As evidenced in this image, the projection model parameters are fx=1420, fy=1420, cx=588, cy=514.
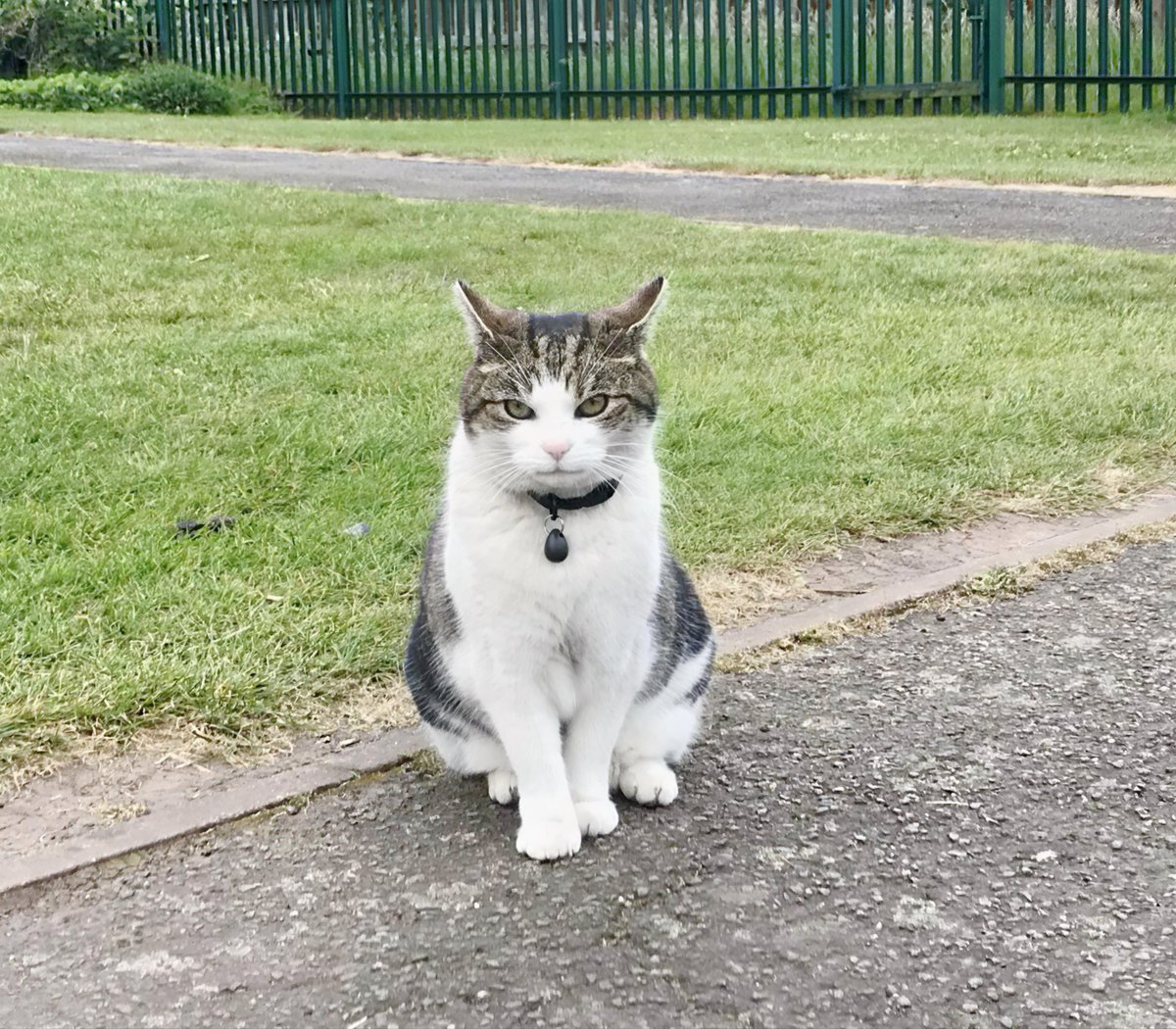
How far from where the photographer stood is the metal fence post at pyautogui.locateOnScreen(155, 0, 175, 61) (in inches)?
880

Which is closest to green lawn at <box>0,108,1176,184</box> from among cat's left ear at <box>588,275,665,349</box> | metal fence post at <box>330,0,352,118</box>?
→ metal fence post at <box>330,0,352,118</box>

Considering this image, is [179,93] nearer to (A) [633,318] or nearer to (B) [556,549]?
(A) [633,318]

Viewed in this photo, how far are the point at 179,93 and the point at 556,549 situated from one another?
19.6 metres

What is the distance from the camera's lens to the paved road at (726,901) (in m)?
2.31

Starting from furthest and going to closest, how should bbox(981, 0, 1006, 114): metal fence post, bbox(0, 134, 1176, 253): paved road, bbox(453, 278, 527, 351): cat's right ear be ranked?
1. bbox(981, 0, 1006, 114): metal fence post
2. bbox(0, 134, 1176, 253): paved road
3. bbox(453, 278, 527, 351): cat's right ear

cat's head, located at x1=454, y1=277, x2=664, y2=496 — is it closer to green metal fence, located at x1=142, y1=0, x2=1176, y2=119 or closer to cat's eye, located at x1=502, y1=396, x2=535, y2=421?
cat's eye, located at x1=502, y1=396, x2=535, y2=421

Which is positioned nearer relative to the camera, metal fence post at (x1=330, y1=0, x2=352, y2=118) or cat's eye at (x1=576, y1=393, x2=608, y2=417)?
cat's eye at (x1=576, y1=393, x2=608, y2=417)

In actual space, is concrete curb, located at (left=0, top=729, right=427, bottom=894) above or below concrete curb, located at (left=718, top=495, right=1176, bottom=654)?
below

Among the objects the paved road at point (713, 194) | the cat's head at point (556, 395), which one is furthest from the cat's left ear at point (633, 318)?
the paved road at point (713, 194)

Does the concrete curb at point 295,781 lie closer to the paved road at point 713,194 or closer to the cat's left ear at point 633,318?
the cat's left ear at point 633,318

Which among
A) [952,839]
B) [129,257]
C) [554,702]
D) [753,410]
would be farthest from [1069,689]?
[129,257]

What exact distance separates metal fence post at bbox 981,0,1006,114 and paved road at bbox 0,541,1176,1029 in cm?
1470

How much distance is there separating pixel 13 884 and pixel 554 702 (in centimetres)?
106

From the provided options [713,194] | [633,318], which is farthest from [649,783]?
[713,194]
